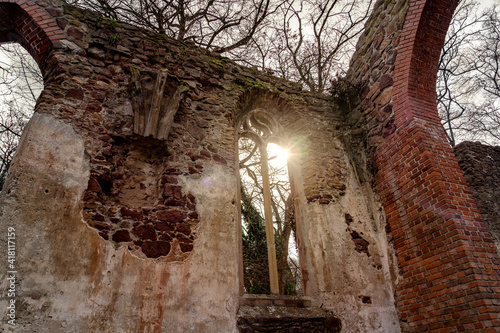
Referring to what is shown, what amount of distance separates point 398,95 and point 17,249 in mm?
5363

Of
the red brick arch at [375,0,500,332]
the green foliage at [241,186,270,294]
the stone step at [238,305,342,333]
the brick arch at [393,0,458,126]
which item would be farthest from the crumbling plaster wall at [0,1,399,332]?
the green foliage at [241,186,270,294]

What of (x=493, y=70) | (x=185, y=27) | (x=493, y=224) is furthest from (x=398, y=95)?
(x=493, y=70)

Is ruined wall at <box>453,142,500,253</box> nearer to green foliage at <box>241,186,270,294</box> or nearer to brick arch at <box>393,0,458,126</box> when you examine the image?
brick arch at <box>393,0,458,126</box>

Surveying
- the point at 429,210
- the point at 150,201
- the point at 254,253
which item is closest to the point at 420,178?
the point at 429,210

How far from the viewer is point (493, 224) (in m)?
7.11

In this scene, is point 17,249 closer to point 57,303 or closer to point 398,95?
point 57,303

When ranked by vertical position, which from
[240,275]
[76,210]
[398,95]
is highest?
[398,95]

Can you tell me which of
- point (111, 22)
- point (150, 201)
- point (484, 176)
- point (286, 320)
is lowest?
point (286, 320)

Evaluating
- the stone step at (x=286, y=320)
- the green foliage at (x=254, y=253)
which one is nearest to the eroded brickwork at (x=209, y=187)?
the stone step at (x=286, y=320)

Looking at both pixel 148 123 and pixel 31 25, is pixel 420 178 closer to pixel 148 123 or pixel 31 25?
pixel 148 123

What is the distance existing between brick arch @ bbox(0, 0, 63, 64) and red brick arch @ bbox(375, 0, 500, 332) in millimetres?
5180

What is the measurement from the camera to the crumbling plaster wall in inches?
122

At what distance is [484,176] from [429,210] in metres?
4.95

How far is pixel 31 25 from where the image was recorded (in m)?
4.30
